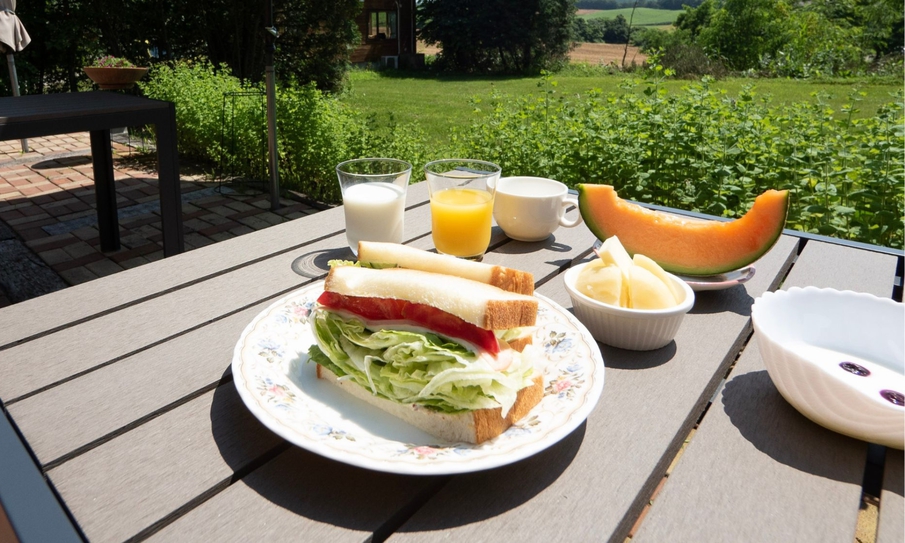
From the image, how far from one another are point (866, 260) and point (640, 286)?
0.82 metres

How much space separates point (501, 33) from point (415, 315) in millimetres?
22217

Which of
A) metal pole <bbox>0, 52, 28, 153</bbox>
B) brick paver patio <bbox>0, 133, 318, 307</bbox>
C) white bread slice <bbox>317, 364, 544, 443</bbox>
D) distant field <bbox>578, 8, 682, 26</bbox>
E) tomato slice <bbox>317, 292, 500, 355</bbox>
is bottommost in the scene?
brick paver patio <bbox>0, 133, 318, 307</bbox>

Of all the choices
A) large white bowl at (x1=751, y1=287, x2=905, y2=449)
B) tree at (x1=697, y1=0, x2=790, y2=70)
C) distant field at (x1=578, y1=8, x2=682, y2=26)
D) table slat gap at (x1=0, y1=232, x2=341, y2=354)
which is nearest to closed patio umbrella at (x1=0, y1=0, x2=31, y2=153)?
table slat gap at (x1=0, y1=232, x2=341, y2=354)

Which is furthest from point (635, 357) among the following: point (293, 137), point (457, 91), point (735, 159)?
point (457, 91)

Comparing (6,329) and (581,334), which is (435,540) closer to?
Result: (581,334)

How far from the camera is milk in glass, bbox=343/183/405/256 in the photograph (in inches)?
54.9

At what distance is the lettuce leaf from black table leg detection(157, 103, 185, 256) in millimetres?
2092

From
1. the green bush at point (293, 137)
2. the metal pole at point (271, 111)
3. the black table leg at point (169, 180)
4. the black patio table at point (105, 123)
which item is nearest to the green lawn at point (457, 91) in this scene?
the green bush at point (293, 137)

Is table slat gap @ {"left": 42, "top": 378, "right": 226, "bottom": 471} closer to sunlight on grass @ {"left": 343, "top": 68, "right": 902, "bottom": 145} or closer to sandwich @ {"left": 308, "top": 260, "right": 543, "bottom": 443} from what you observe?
sandwich @ {"left": 308, "top": 260, "right": 543, "bottom": 443}

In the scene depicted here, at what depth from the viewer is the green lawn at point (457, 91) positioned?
10.5 metres

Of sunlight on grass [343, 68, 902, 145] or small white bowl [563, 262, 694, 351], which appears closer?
small white bowl [563, 262, 694, 351]

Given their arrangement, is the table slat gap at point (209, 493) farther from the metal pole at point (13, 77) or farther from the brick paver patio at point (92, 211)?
the metal pole at point (13, 77)

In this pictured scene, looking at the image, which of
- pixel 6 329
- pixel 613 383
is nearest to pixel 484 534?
pixel 613 383

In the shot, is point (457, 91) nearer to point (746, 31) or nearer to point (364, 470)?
point (746, 31)
